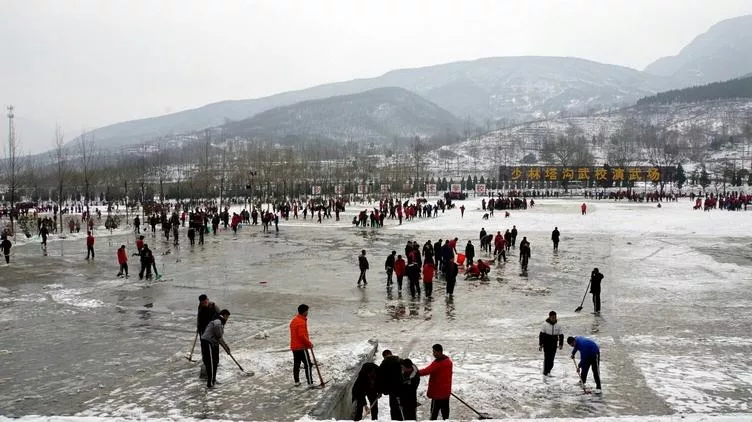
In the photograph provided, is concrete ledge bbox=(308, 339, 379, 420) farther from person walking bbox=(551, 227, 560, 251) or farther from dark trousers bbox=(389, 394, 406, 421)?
person walking bbox=(551, 227, 560, 251)

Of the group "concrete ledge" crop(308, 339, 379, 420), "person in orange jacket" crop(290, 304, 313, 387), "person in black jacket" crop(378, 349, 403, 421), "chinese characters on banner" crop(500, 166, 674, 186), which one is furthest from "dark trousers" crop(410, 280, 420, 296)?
"chinese characters on banner" crop(500, 166, 674, 186)

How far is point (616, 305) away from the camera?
15289mm

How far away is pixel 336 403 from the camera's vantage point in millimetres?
8148

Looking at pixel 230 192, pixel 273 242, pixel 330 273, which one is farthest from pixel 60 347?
pixel 230 192

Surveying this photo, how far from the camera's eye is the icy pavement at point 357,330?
857 cm

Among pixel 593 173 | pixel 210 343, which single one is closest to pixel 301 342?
pixel 210 343

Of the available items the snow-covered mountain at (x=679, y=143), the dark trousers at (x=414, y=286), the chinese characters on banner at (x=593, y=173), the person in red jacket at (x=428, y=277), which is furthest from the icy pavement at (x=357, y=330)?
the snow-covered mountain at (x=679, y=143)

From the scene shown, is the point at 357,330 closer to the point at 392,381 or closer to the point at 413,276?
the point at 413,276

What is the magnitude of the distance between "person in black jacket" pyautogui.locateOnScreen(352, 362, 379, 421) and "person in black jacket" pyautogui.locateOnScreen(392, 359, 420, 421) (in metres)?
0.38

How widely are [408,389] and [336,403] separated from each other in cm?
152

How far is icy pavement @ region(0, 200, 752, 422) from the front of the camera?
28.1 ft

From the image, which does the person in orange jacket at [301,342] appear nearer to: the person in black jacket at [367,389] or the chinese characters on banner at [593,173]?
the person in black jacket at [367,389]

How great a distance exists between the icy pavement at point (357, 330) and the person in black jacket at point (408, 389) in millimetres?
1371

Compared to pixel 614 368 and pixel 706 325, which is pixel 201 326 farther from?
pixel 706 325
